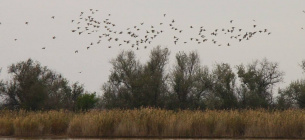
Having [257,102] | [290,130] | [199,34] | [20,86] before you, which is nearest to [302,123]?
[290,130]

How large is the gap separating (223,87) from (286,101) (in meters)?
7.33

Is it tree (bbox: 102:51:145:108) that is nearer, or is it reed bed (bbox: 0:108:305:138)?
reed bed (bbox: 0:108:305:138)

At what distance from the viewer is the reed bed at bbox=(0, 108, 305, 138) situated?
76.5 ft

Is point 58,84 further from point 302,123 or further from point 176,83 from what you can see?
point 302,123

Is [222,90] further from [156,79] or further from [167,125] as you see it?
[167,125]

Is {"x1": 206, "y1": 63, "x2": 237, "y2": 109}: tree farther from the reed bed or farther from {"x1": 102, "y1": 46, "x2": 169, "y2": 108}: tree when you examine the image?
the reed bed

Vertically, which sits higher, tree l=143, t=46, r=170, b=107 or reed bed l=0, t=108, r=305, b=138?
tree l=143, t=46, r=170, b=107

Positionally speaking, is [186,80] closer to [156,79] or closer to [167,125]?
[156,79]

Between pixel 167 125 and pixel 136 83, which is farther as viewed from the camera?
pixel 136 83

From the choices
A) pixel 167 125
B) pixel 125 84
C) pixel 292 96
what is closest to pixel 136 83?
pixel 125 84

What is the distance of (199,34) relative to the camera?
2452 centimetres

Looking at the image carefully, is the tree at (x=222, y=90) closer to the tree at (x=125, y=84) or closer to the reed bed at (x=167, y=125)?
the tree at (x=125, y=84)

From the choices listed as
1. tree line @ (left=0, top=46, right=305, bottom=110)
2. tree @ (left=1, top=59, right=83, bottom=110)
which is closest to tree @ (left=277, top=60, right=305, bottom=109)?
tree line @ (left=0, top=46, right=305, bottom=110)

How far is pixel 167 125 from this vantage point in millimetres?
23422
